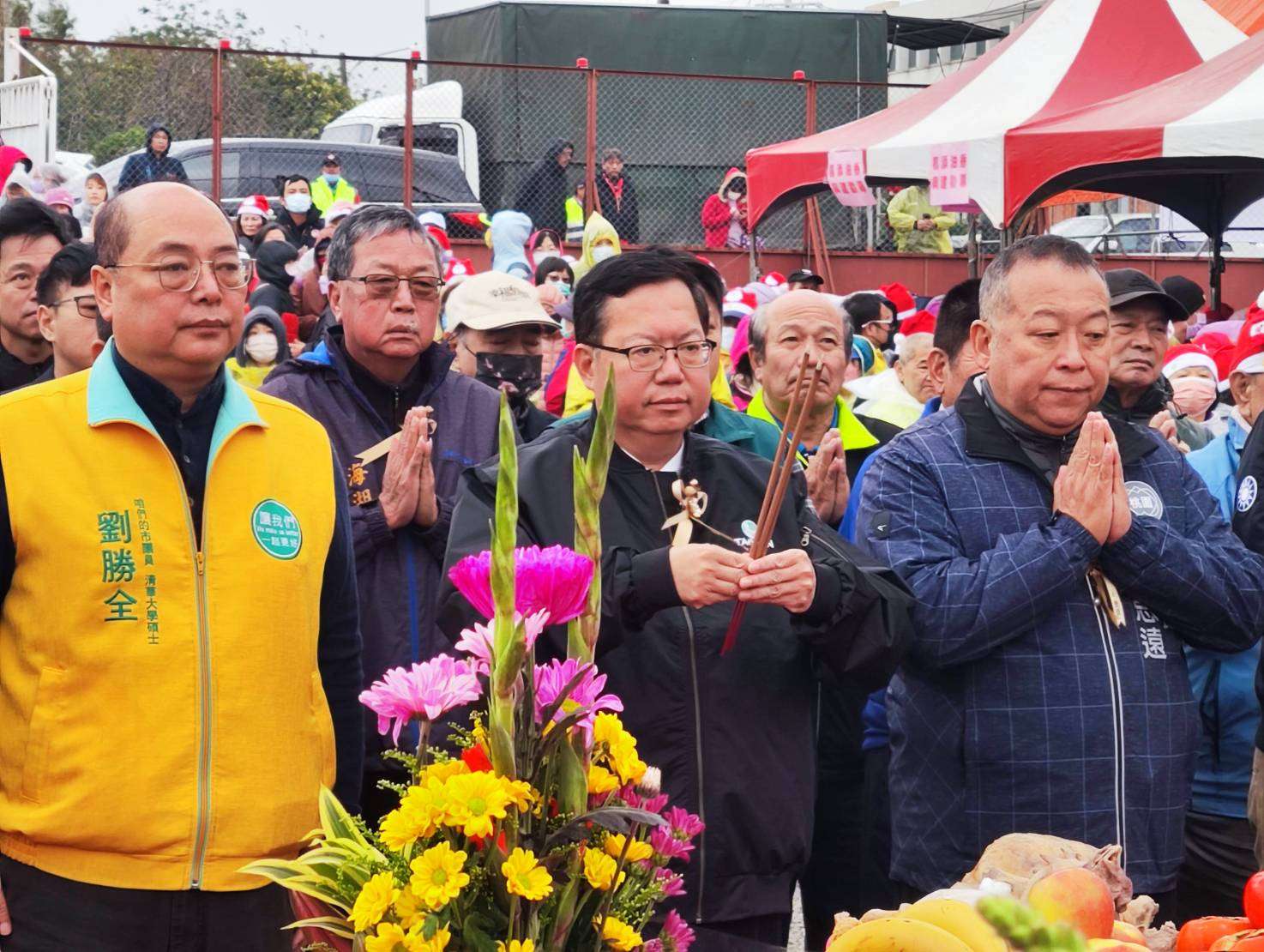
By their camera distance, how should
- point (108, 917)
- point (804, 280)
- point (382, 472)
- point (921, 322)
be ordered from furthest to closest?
point (804, 280) → point (921, 322) → point (382, 472) → point (108, 917)

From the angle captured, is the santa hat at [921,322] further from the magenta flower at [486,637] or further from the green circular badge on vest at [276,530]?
the magenta flower at [486,637]

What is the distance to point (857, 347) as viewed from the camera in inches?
323

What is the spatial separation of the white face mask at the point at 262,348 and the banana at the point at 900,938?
6.03 meters

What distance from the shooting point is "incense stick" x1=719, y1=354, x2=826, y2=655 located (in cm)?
230

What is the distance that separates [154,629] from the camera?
2711 mm

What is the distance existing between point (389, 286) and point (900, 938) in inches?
97.7

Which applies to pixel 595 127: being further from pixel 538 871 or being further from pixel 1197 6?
pixel 538 871

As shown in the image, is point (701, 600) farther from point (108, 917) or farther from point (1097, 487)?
point (108, 917)

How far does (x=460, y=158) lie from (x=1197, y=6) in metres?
7.52

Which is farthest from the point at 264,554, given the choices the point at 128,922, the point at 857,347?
the point at 857,347

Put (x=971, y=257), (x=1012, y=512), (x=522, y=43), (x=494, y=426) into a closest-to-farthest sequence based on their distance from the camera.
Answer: (x=1012, y=512), (x=494, y=426), (x=971, y=257), (x=522, y=43)

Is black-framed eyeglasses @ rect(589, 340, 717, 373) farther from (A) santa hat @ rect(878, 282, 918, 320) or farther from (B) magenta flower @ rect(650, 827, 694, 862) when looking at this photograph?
(A) santa hat @ rect(878, 282, 918, 320)

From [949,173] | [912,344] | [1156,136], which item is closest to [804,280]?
[949,173]

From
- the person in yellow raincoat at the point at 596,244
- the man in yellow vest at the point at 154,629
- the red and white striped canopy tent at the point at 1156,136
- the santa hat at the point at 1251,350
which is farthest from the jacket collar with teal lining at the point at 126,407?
the person in yellow raincoat at the point at 596,244
